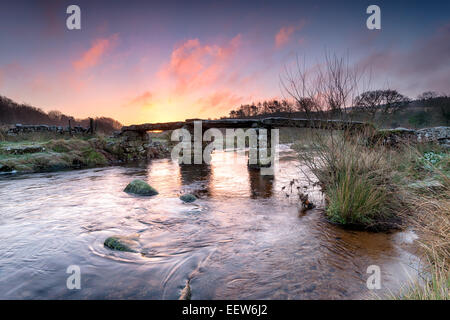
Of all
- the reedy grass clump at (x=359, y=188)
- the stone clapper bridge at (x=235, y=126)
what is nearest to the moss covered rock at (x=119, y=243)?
the reedy grass clump at (x=359, y=188)

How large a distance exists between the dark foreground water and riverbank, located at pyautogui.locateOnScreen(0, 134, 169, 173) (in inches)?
245

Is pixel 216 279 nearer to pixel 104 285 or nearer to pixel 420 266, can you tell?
pixel 104 285

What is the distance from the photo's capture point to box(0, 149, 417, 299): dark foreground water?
2.32 metres

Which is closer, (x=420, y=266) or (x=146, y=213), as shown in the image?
(x=420, y=266)

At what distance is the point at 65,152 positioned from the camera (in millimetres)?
12711

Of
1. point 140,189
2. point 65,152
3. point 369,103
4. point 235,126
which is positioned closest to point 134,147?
point 65,152

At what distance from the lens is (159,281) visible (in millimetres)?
2459

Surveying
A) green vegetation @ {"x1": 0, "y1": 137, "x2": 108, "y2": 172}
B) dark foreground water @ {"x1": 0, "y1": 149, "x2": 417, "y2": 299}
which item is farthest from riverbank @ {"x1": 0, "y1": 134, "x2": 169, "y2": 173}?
dark foreground water @ {"x1": 0, "y1": 149, "x2": 417, "y2": 299}

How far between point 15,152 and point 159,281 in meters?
13.6

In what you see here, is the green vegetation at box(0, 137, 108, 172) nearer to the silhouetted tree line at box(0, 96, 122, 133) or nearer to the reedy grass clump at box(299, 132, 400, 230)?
the reedy grass clump at box(299, 132, 400, 230)

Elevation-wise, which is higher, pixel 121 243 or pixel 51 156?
pixel 51 156

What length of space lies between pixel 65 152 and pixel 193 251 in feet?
43.4

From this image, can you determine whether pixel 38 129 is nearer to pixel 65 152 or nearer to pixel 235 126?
pixel 65 152
